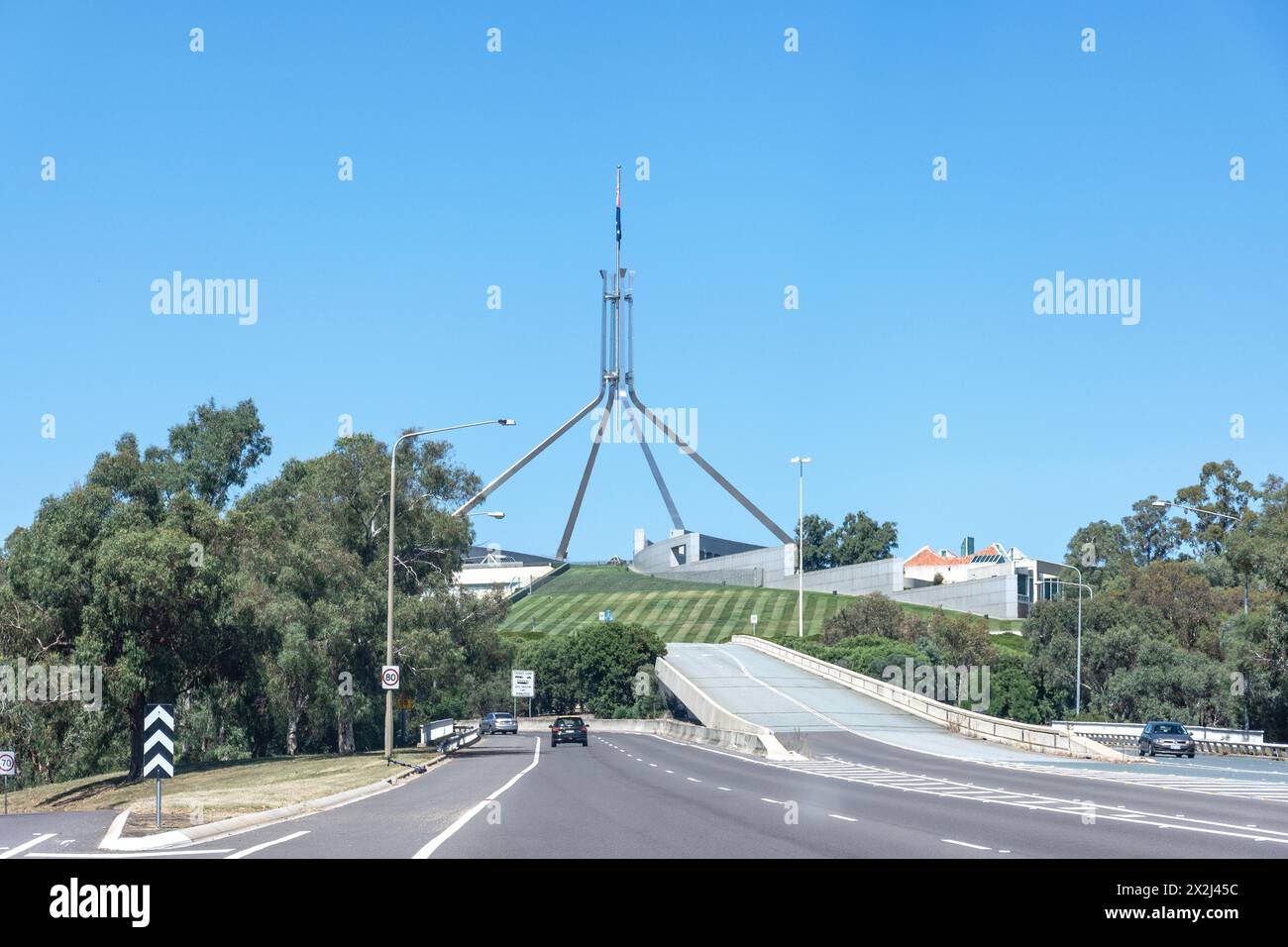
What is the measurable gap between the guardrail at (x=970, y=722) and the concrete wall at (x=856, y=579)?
72655mm

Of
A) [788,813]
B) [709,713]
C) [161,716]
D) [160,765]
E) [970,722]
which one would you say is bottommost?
[709,713]

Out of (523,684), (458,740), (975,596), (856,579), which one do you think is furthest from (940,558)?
(458,740)

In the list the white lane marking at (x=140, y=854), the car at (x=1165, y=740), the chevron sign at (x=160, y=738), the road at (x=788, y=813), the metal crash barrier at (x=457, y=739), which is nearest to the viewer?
the white lane marking at (x=140, y=854)

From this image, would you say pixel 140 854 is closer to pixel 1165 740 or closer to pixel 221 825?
pixel 221 825

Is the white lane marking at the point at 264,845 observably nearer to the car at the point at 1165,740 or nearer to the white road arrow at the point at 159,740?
the white road arrow at the point at 159,740

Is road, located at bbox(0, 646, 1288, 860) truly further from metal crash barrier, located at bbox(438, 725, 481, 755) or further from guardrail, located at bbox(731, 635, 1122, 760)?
metal crash barrier, located at bbox(438, 725, 481, 755)

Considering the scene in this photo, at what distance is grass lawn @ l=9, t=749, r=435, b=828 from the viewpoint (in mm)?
24750

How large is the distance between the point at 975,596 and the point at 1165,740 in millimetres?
101102

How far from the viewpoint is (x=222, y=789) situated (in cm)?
3419

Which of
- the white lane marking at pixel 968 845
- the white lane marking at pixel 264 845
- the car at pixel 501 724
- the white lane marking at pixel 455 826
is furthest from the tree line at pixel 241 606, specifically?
the white lane marking at pixel 968 845

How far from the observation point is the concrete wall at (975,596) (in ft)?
485

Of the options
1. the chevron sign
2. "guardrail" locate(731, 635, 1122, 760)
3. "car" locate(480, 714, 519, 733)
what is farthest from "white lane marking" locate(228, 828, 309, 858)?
"car" locate(480, 714, 519, 733)
